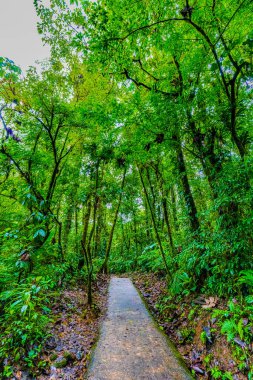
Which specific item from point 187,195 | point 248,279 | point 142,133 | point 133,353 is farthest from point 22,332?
point 142,133

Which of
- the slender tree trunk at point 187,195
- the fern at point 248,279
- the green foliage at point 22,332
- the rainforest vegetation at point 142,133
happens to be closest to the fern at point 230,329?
the rainforest vegetation at point 142,133

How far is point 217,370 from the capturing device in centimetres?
266

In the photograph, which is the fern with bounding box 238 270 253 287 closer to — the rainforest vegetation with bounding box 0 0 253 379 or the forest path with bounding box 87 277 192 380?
the rainforest vegetation with bounding box 0 0 253 379

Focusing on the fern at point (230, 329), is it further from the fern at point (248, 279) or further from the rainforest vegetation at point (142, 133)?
the fern at point (248, 279)

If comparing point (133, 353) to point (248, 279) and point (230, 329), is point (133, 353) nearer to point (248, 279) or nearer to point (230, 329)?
point (230, 329)

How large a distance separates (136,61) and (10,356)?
6906mm

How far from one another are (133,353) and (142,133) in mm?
4611

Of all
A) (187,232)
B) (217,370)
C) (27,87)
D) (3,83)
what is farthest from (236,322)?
(3,83)

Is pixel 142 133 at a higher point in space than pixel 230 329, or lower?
higher

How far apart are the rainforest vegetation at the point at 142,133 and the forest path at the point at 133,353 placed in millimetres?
939

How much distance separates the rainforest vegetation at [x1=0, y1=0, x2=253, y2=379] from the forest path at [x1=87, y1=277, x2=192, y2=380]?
3.08ft

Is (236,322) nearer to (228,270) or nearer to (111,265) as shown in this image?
(228,270)

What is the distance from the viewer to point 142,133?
17.0 feet

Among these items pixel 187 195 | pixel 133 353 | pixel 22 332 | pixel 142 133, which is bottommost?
pixel 133 353
